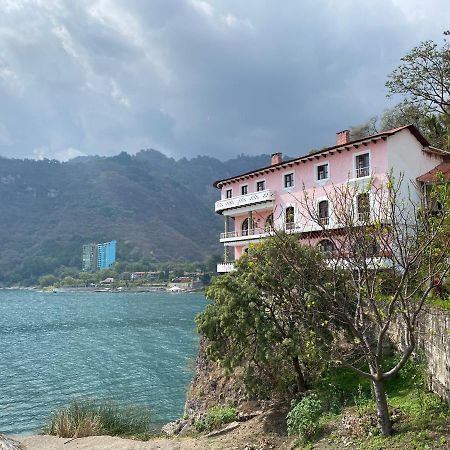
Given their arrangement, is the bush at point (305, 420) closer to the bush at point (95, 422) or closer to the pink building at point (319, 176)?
the bush at point (95, 422)

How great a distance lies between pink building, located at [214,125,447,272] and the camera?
28.0 m

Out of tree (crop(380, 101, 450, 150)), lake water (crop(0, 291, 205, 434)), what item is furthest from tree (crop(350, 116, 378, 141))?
lake water (crop(0, 291, 205, 434))

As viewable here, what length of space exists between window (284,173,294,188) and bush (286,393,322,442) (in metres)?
21.5

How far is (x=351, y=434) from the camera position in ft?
38.3

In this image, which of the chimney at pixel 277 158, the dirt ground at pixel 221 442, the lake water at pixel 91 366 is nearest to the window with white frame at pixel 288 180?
the chimney at pixel 277 158

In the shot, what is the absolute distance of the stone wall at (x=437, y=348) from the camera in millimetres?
11422

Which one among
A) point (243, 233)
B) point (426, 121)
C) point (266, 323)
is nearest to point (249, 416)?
point (266, 323)

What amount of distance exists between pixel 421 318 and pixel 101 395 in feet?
91.9

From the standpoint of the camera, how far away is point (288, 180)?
A: 34.5 metres

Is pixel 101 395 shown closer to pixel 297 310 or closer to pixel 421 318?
pixel 297 310

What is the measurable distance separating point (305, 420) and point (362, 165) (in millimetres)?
19949

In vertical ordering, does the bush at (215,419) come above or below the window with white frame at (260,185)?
below

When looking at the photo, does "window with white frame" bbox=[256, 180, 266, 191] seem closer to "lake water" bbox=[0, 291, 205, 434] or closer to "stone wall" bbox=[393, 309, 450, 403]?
"lake water" bbox=[0, 291, 205, 434]

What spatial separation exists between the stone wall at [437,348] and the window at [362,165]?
16426 millimetres
